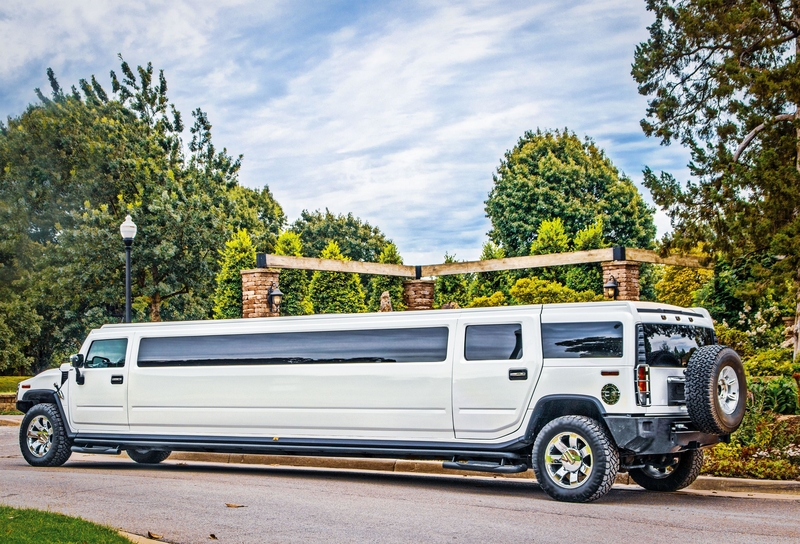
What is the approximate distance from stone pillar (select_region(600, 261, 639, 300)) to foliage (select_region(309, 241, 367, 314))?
7.63 m

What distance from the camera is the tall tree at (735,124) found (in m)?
16.7

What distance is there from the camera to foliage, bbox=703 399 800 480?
10.7m

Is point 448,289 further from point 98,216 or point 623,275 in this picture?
point 98,216

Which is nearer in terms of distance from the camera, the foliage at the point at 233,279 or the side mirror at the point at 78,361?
the side mirror at the point at 78,361

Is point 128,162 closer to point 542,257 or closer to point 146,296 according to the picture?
point 146,296

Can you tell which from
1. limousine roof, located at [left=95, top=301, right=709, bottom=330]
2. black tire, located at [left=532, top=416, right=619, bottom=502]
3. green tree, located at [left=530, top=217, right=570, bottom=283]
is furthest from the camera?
green tree, located at [left=530, top=217, right=570, bottom=283]

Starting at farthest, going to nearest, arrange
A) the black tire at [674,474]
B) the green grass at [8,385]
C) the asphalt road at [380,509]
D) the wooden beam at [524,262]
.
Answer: the green grass at [8,385], the wooden beam at [524,262], the black tire at [674,474], the asphalt road at [380,509]

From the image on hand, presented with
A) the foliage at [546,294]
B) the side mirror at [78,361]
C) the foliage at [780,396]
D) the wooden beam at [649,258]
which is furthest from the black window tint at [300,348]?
the foliage at [546,294]

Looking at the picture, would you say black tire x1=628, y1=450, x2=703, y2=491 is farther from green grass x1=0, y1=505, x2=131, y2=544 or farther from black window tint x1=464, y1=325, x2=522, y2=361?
green grass x1=0, y1=505, x2=131, y2=544

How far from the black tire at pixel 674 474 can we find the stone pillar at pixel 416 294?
18.1 meters

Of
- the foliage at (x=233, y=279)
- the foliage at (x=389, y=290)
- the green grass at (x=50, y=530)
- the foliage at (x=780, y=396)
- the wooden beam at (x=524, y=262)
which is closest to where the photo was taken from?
the green grass at (x=50, y=530)

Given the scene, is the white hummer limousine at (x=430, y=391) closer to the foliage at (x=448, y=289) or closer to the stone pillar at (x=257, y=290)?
the stone pillar at (x=257, y=290)

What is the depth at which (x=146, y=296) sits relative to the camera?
38969 mm

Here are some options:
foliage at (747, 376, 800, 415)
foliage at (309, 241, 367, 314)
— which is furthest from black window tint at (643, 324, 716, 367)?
foliage at (309, 241, 367, 314)
